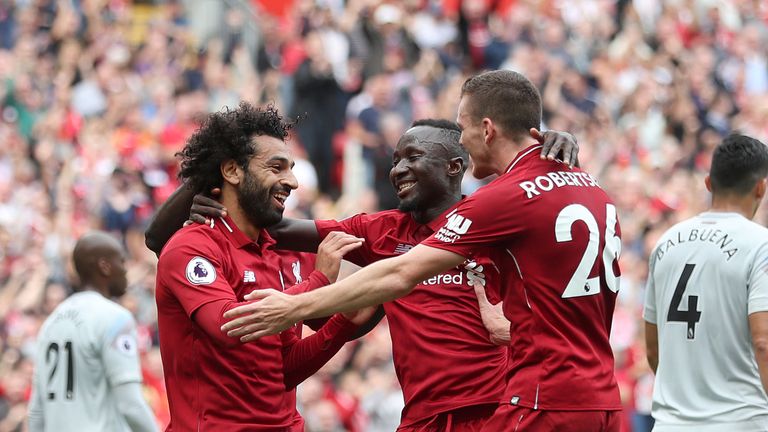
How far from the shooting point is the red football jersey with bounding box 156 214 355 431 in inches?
245

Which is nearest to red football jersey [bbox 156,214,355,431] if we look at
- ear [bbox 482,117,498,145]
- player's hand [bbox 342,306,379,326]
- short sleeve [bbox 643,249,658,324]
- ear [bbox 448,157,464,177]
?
player's hand [bbox 342,306,379,326]

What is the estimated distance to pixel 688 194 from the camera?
1656cm

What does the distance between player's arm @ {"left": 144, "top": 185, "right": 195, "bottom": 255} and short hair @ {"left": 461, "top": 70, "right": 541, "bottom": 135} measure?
5.33 ft

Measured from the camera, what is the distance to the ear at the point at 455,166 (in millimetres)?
7262

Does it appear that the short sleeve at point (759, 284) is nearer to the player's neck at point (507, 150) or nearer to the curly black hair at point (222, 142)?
the player's neck at point (507, 150)

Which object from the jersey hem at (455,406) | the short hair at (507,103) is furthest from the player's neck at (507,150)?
the jersey hem at (455,406)

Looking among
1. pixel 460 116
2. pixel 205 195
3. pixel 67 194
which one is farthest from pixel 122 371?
pixel 67 194

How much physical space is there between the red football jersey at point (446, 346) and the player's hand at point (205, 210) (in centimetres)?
109

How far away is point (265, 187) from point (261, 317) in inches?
34.1

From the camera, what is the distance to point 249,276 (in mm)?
6492

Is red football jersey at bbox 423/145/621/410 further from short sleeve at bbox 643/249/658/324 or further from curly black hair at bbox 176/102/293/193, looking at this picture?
short sleeve at bbox 643/249/658/324

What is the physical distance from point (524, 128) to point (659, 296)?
1.61 m

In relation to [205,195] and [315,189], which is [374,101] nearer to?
[315,189]

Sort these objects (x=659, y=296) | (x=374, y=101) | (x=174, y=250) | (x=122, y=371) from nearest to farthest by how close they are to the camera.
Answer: (x=174, y=250)
(x=659, y=296)
(x=122, y=371)
(x=374, y=101)
